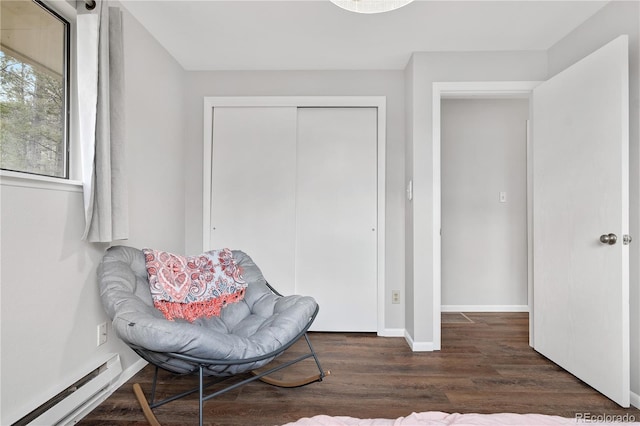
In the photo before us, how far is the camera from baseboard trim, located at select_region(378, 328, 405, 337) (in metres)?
3.09

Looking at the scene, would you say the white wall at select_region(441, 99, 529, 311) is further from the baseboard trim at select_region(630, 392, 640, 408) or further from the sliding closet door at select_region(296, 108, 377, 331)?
the baseboard trim at select_region(630, 392, 640, 408)

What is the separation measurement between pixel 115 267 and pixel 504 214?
12.0ft

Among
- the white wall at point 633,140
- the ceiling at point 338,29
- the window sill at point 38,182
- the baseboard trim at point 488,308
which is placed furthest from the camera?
the baseboard trim at point 488,308

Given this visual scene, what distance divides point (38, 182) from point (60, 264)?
1.33 feet

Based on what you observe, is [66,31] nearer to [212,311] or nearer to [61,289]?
[61,289]

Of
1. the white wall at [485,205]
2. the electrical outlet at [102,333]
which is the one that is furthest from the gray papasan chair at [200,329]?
the white wall at [485,205]

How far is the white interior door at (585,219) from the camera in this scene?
1.91 meters

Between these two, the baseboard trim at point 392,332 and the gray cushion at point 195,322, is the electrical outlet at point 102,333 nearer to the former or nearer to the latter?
Result: the gray cushion at point 195,322

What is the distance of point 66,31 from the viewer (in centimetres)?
183

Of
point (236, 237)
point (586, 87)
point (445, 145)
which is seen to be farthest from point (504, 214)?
point (236, 237)

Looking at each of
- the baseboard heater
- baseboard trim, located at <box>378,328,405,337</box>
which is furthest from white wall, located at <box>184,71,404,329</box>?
the baseboard heater

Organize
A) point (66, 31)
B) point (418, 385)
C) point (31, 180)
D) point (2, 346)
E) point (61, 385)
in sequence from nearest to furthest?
point (2, 346), point (31, 180), point (61, 385), point (66, 31), point (418, 385)

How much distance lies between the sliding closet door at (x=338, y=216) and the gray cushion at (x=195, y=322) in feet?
2.95

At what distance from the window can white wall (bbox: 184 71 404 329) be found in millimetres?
1393
